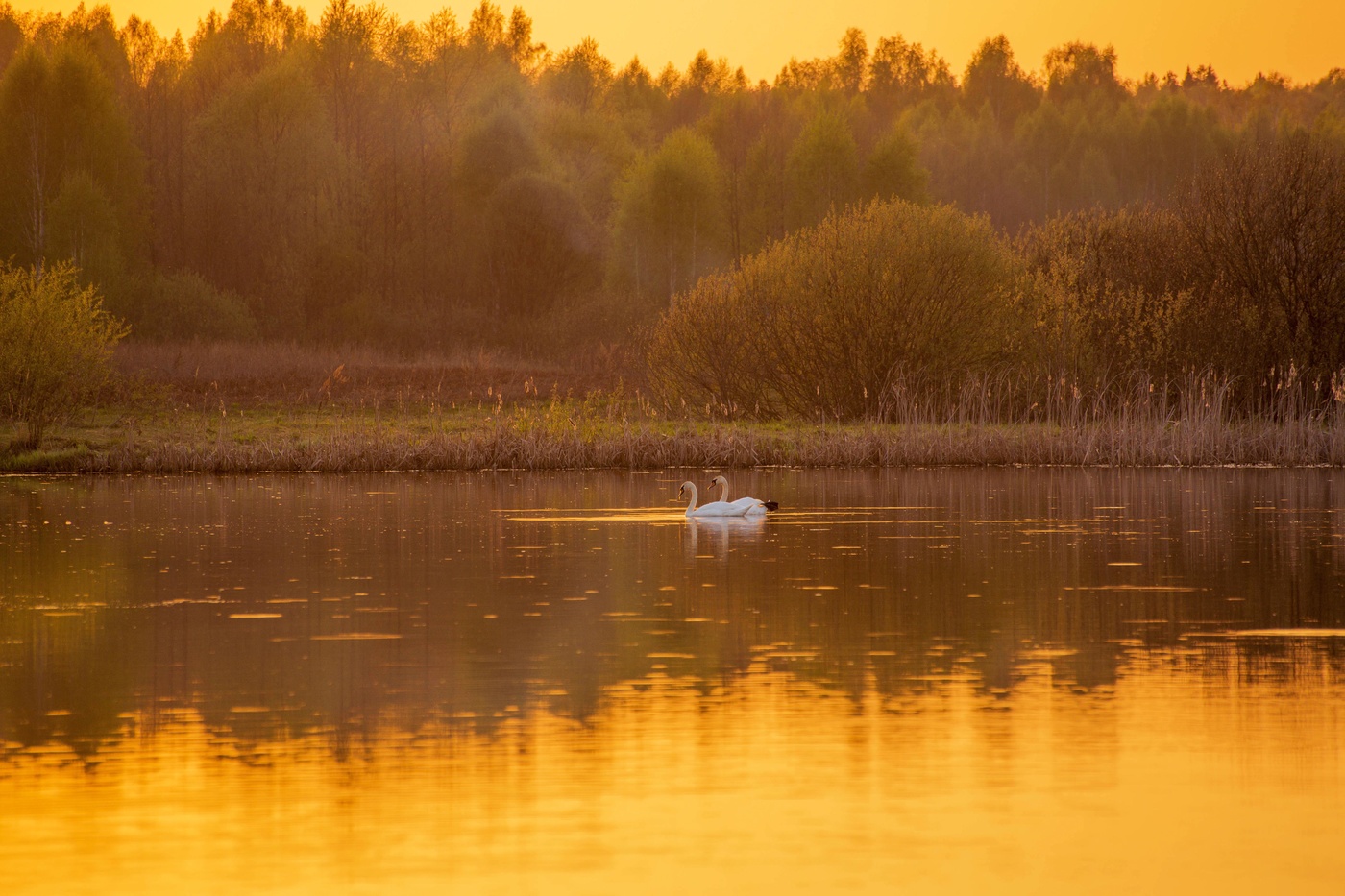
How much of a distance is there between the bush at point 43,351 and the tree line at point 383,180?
103 feet

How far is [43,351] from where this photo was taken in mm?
34844

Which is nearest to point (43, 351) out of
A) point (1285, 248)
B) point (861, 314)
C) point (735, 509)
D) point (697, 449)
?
point (697, 449)

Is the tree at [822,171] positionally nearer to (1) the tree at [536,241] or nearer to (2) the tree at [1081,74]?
(1) the tree at [536,241]

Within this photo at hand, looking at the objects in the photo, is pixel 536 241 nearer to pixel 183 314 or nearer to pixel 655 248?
pixel 655 248

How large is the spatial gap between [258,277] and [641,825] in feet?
244

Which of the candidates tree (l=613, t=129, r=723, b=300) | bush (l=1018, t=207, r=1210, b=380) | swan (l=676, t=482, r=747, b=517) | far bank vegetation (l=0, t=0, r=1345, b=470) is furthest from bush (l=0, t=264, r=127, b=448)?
tree (l=613, t=129, r=723, b=300)

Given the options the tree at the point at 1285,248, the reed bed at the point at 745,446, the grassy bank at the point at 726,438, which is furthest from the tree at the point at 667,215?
the reed bed at the point at 745,446

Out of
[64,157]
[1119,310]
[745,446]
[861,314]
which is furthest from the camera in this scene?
[64,157]

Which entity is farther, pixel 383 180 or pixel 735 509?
pixel 383 180

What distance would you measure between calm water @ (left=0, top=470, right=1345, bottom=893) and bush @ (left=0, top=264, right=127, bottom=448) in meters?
15.2

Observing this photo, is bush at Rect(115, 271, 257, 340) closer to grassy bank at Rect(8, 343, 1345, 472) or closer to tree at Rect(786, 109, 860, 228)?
grassy bank at Rect(8, 343, 1345, 472)

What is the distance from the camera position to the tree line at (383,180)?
7056 cm

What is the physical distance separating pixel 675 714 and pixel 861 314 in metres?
28.8

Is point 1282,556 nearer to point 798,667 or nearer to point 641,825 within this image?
point 798,667
